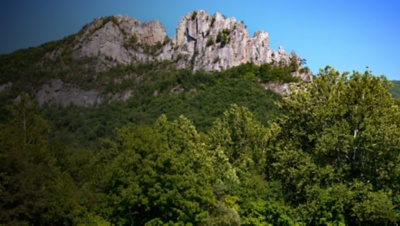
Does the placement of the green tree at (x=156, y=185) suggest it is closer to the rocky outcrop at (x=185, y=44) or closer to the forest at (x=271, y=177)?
the forest at (x=271, y=177)

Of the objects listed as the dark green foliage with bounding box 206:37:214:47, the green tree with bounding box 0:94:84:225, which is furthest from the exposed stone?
the green tree with bounding box 0:94:84:225

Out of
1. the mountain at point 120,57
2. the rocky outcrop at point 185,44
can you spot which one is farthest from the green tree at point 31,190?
the rocky outcrop at point 185,44

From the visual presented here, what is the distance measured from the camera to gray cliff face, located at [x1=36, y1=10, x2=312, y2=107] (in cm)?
14125

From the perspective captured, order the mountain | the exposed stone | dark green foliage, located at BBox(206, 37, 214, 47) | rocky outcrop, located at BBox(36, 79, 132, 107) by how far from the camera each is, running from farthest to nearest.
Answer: the exposed stone → rocky outcrop, located at BBox(36, 79, 132, 107) → dark green foliage, located at BBox(206, 37, 214, 47) → the mountain

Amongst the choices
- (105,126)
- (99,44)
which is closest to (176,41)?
(99,44)

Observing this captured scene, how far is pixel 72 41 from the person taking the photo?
19400cm

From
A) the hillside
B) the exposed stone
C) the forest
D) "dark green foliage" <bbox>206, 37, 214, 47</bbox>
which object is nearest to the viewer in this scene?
the forest

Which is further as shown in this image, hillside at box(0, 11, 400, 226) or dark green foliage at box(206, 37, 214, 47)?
dark green foliage at box(206, 37, 214, 47)

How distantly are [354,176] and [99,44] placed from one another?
159 m

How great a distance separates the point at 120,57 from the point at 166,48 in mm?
19008

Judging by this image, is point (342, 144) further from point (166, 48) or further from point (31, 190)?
point (166, 48)

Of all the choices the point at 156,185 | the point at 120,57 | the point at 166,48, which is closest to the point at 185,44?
the point at 166,48

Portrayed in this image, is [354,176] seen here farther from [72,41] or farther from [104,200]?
[72,41]

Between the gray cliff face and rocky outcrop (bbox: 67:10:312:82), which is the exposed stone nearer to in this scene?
the gray cliff face
